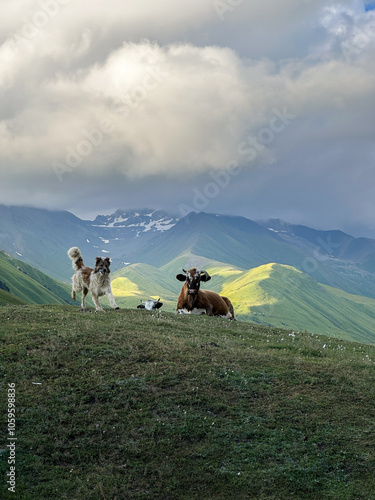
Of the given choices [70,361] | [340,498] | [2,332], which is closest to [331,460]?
[340,498]

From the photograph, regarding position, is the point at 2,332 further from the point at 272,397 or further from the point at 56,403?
the point at 272,397

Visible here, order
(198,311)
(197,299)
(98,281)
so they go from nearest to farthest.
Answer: (98,281), (197,299), (198,311)

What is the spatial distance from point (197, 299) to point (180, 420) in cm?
2031

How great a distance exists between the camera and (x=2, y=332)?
19094mm

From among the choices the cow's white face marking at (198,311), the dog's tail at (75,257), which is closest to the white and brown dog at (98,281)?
the dog's tail at (75,257)

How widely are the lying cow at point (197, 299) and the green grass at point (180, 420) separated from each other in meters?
12.4

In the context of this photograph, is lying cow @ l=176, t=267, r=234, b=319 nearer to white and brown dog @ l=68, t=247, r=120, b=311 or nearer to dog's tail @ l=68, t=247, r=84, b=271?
Result: white and brown dog @ l=68, t=247, r=120, b=311

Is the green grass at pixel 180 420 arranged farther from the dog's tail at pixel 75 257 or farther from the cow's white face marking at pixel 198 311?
the cow's white face marking at pixel 198 311

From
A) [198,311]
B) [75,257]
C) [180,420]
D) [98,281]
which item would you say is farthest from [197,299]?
[180,420]

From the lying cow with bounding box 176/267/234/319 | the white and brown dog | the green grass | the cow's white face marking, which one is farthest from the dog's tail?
the green grass

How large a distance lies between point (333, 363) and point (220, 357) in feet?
16.8

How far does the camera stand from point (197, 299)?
3356 cm

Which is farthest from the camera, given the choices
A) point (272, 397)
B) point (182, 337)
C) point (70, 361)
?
point (182, 337)

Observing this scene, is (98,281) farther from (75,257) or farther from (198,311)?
(198,311)
